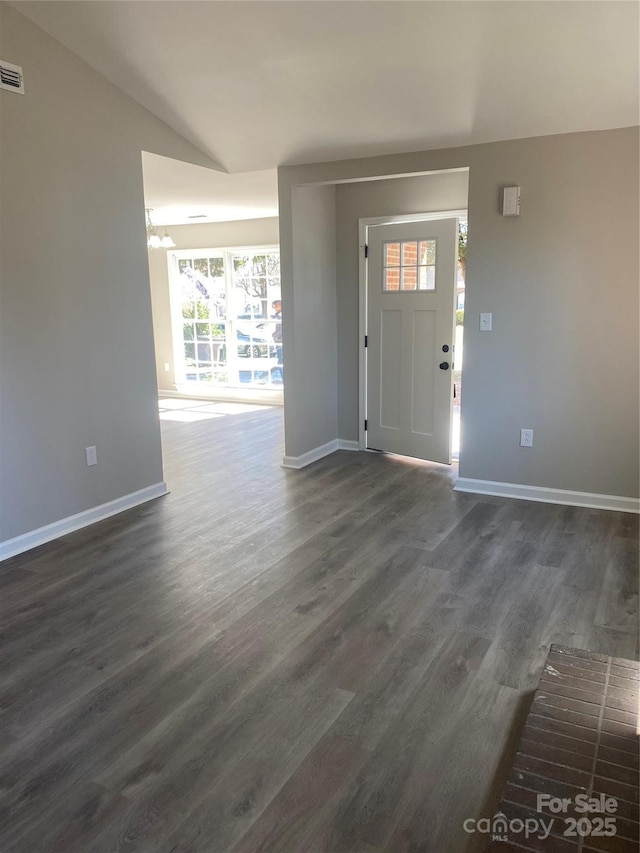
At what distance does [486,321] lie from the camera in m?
4.11

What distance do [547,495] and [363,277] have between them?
2.35 metres

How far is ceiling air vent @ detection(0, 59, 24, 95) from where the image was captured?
10.1 ft

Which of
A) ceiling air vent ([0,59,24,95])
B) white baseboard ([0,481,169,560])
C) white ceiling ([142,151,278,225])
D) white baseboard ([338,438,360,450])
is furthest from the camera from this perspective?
white baseboard ([338,438,360,450])

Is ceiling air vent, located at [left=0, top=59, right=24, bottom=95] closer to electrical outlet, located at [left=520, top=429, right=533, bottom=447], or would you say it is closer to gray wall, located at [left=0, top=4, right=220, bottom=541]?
gray wall, located at [left=0, top=4, right=220, bottom=541]

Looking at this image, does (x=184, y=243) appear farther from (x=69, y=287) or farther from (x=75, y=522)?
(x=75, y=522)

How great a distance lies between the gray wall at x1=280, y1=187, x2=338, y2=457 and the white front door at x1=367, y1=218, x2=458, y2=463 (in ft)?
1.15

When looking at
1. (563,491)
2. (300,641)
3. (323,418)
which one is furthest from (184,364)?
(300,641)

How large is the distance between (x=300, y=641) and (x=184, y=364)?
708 cm

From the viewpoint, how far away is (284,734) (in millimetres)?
1946

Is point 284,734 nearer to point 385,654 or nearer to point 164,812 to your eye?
point 164,812

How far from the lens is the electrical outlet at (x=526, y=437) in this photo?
4.12m

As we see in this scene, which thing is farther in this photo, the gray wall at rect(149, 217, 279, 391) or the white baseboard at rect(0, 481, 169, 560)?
the gray wall at rect(149, 217, 279, 391)

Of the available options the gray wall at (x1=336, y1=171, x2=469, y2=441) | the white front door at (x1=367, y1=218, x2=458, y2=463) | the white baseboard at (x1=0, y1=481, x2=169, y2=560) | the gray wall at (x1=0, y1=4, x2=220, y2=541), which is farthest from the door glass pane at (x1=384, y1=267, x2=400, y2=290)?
the white baseboard at (x1=0, y1=481, x2=169, y2=560)

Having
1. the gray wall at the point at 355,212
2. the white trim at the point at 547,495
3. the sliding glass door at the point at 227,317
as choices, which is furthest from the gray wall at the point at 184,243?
the white trim at the point at 547,495
